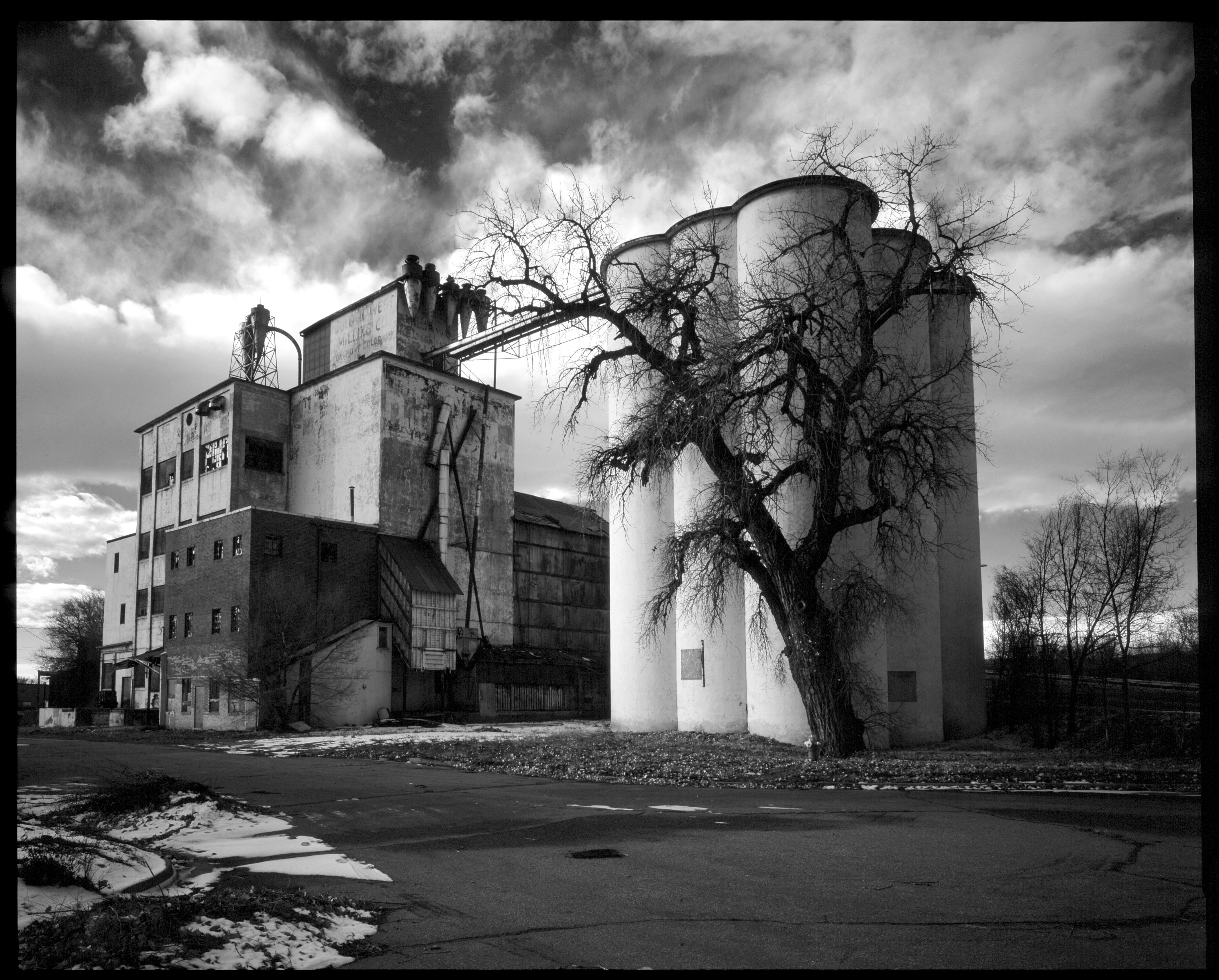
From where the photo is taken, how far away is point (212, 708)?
3988 centimetres

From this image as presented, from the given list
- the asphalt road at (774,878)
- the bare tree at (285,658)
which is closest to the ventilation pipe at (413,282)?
the bare tree at (285,658)

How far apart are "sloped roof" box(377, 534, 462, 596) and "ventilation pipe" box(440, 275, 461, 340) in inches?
484

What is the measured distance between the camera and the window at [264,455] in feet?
159

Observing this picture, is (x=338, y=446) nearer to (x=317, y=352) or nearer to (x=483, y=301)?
(x=317, y=352)

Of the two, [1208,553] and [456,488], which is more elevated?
[456,488]

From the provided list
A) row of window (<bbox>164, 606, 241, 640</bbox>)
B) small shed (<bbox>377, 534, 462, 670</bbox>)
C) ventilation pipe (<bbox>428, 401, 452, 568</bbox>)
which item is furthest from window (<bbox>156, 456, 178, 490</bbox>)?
small shed (<bbox>377, 534, 462, 670</bbox>)

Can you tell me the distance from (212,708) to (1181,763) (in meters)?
34.5

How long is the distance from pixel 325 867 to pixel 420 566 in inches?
1467

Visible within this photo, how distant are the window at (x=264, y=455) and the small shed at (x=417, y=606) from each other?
8.48 m

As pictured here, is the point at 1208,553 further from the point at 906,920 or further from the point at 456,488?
the point at 456,488

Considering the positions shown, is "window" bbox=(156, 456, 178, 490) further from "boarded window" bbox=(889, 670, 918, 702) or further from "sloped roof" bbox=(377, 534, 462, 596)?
"boarded window" bbox=(889, 670, 918, 702)

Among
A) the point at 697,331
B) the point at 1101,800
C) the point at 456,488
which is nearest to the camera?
the point at 1101,800

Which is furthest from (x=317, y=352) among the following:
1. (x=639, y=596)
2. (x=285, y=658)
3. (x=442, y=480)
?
(x=639, y=596)

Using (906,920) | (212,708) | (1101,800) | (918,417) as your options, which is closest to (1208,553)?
(906,920)
